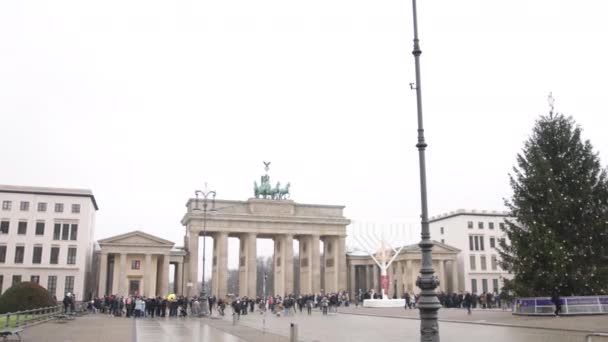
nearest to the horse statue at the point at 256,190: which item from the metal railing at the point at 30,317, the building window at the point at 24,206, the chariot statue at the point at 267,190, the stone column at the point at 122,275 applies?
the chariot statue at the point at 267,190

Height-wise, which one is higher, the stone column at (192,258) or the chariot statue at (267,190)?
the chariot statue at (267,190)

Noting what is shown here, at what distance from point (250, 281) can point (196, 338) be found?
58871mm

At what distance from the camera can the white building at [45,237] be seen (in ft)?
226

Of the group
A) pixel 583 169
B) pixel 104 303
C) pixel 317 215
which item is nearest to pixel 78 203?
pixel 104 303

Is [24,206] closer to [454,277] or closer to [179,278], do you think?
[179,278]

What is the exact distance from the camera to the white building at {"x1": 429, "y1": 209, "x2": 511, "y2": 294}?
315 feet

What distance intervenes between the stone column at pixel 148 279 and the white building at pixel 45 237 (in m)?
7.57

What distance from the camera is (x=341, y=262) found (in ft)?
284

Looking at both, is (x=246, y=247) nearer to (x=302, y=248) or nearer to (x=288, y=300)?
(x=302, y=248)

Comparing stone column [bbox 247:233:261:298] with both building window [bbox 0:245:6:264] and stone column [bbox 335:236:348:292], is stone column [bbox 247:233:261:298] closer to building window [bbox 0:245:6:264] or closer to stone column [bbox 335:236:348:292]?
stone column [bbox 335:236:348:292]

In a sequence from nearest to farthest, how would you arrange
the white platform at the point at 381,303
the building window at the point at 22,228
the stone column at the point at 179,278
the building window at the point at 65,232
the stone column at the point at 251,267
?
the white platform at the point at 381,303, the building window at the point at 22,228, the building window at the point at 65,232, the stone column at the point at 251,267, the stone column at the point at 179,278

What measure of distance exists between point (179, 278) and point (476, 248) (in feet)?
165

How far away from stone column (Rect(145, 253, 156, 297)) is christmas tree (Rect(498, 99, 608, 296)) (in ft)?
166

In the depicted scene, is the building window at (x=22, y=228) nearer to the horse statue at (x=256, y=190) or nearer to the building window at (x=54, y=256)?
the building window at (x=54, y=256)
